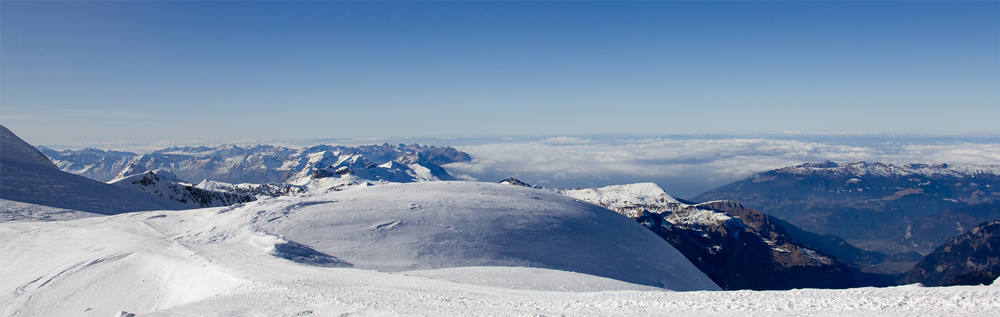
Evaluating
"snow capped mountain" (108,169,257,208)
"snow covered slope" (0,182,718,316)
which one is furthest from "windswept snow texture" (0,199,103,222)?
"snow capped mountain" (108,169,257,208)

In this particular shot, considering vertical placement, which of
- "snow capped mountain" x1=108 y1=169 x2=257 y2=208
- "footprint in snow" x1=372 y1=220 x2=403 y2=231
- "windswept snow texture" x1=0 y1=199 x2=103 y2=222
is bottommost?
"snow capped mountain" x1=108 y1=169 x2=257 y2=208

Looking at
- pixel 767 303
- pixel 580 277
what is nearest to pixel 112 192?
pixel 580 277

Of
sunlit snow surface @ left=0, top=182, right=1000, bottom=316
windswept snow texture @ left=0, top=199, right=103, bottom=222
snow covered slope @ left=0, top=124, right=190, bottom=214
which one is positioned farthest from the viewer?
snow covered slope @ left=0, top=124, right=190, bottom=214

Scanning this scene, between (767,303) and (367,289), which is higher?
(767,303)

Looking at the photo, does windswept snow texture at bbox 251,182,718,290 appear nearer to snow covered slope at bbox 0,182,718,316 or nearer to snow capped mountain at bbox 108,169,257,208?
snow covered slope at bbox 0,182,718,316

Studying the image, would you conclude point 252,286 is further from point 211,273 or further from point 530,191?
point 530,191

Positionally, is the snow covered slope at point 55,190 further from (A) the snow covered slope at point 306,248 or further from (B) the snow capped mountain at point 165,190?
(A) the snow covered slope at point 306,248

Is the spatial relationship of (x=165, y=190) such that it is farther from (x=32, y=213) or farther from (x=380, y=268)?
(x=380, y=268)
